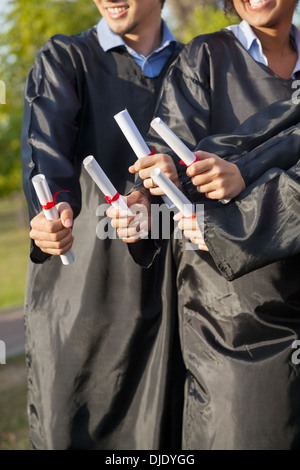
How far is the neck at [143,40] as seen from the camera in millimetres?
2510

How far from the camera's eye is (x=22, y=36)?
13938mm

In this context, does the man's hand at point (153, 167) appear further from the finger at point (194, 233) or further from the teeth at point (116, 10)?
the teeth at point (116, 10)

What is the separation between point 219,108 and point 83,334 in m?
0.93

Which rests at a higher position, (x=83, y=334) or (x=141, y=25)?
(x=141, y=25)

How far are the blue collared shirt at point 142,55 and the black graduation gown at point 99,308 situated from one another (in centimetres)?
2

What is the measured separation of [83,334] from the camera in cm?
247

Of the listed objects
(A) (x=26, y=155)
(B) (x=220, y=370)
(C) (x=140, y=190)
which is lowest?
(B) (x=220, y=370)

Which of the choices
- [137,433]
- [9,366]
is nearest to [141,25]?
[137,433]

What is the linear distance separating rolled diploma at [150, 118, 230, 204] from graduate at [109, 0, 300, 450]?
11 centimetres

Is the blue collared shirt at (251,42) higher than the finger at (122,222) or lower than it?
higher

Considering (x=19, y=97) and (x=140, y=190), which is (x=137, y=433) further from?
(x=19, y=97)

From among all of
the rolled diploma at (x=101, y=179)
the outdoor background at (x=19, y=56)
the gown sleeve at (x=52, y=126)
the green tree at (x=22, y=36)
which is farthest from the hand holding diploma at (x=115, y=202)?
the green tree at (x=22, y=36)

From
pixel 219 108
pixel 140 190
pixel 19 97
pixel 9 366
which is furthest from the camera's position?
pixel 19 97

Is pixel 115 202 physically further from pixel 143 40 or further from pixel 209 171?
pixel 143 40
